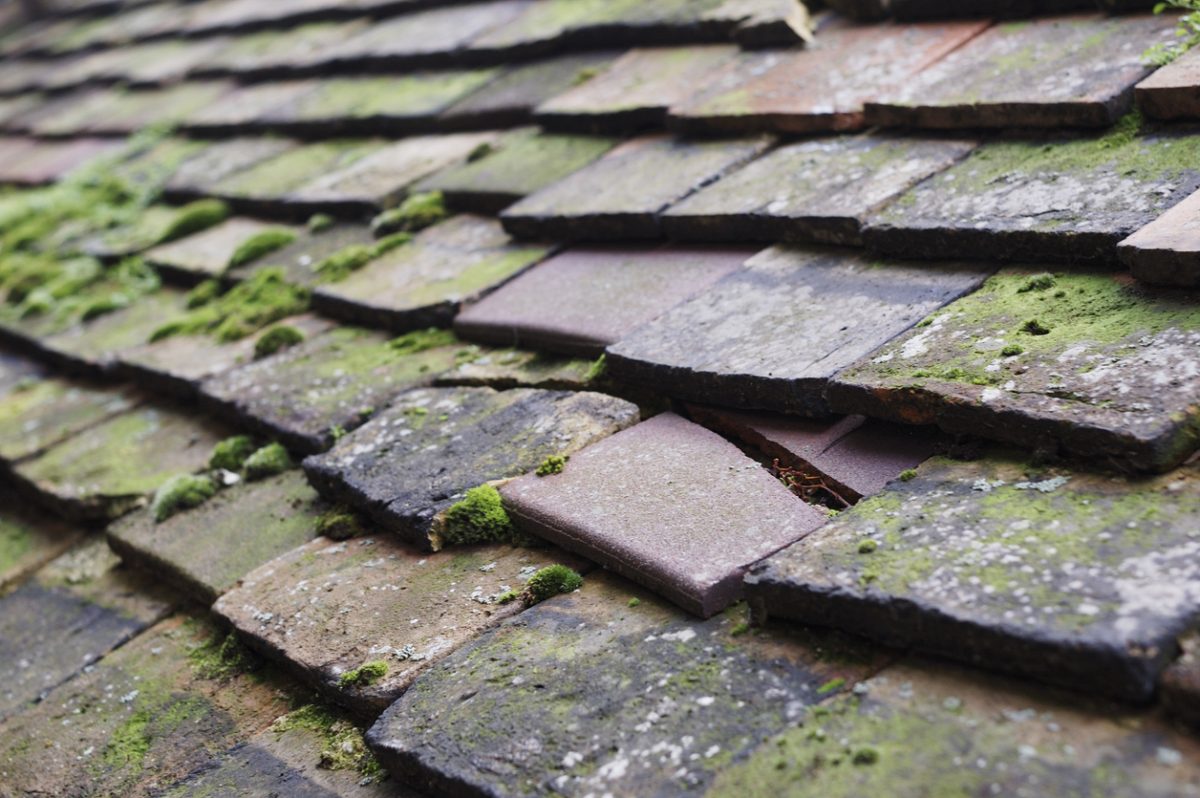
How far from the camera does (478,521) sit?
6.67 ft

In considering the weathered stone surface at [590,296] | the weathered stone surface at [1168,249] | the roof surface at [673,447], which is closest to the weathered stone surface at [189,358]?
the roof surface at [673,447]

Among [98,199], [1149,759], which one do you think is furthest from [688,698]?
[98,199]

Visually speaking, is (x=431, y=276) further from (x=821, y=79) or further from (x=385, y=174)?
(x=821, y=79)

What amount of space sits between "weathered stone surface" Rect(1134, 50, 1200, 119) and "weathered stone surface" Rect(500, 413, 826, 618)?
40.2 inches

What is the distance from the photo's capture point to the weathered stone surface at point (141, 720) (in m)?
1.97

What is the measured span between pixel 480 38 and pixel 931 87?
2.24 meters

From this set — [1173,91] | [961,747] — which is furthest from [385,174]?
[961,747]

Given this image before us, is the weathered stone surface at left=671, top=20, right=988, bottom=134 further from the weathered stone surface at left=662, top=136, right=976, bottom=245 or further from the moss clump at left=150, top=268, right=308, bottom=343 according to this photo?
the moss clump at left=150, top=268, right=308, bottom=343

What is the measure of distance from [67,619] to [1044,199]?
2237 mm

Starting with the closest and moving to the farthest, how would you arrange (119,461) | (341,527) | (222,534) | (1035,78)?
(341,527)
(1035,78)
(222,534)
(119,461)

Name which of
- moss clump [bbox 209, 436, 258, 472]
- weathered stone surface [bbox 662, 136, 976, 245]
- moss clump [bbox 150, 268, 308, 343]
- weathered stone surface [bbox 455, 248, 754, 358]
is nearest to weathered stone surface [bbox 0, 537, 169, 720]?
moss clump [bbox 209, 436, 258, 472]

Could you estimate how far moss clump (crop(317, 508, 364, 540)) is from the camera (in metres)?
2.27

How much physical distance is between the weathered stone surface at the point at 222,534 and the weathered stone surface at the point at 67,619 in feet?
0.26

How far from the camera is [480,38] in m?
4.36
